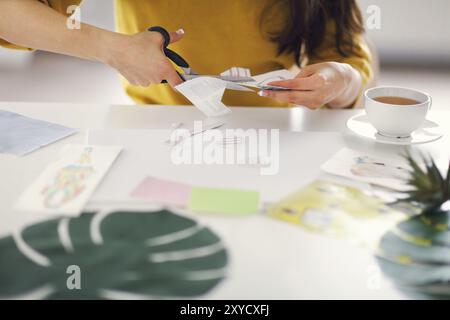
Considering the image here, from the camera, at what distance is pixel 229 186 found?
0.89 metres

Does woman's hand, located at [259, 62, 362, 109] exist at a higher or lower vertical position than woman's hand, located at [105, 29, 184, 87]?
lower

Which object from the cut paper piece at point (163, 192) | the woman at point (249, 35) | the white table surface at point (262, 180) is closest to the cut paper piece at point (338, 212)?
the white table surface at point (262, 180)

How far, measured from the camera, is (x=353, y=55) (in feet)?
4.42

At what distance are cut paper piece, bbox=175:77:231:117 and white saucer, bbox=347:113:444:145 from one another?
0.26 m

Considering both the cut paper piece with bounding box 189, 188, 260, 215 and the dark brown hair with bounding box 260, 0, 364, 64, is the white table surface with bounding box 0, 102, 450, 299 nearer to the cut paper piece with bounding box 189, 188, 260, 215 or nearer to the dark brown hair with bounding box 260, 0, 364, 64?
the cut paper piece with bounding box 189, 188, 260, 215

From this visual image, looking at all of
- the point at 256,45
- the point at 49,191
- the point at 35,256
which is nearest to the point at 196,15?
the point at 256,45

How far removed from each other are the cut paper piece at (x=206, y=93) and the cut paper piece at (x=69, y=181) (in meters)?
0.21

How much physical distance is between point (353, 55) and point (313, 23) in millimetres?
116

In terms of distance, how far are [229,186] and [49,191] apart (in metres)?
0.26

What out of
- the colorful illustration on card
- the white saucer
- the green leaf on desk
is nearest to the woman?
the white saucer

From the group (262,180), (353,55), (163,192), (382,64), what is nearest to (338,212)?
(262,180)

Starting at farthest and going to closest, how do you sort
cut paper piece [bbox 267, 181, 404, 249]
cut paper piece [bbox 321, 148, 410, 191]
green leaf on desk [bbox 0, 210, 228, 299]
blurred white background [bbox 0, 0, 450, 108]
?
blurred white background [bbox 0, 0, 450, 108] < cut paper piece [bbox 321, 148, 410, 191] < cut paper piece [bbox 267, 181, 404, 249] < green leaf on desk [bbox 0, 210, 228, 299]

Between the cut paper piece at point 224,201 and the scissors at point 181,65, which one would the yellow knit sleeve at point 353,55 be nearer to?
the scissors at point 181,65

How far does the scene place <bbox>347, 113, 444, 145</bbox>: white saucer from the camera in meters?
1.05
